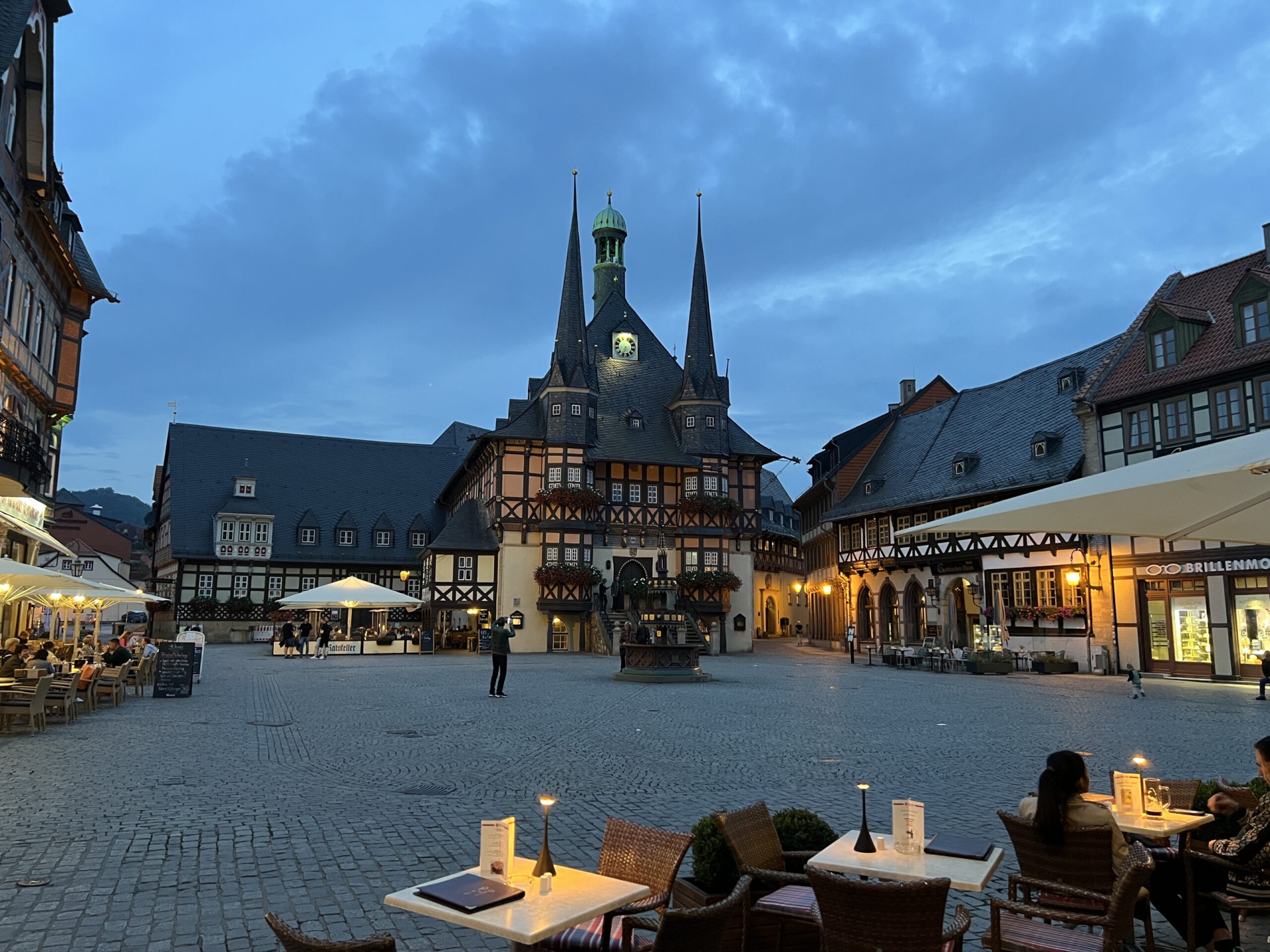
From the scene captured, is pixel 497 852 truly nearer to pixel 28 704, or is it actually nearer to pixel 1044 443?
pixel 28 704

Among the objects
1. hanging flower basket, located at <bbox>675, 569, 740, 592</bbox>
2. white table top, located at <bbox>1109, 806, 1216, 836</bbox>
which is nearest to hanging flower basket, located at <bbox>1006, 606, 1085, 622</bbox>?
hanging flower basket, located at <bbox>675, 569, 740, 592</bbox>

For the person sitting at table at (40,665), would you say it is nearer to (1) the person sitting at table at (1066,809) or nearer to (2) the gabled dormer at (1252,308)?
(1) the person sitting at table at (1066,809)

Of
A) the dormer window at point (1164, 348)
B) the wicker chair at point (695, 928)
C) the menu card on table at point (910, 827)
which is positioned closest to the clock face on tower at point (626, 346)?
the dormer window at point (1164, 348)

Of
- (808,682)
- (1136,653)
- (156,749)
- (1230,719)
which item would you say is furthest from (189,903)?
(1136,653)

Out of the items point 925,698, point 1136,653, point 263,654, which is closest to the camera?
point 925,698

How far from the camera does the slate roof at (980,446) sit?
3319 centimetres

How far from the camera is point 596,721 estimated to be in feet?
53.2

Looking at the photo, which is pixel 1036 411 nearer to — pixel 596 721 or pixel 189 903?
pixel 596 721

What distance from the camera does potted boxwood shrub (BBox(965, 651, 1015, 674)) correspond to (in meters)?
30.4

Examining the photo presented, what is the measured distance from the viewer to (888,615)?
39875 millimetres

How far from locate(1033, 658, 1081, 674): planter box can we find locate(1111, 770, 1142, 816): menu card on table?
26387 millimetres

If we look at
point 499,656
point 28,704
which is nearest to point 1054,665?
point 499,656

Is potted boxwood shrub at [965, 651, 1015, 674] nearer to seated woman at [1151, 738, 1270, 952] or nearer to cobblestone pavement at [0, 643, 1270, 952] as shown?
cobblestone pavement at [0, 643, 1270, 952]

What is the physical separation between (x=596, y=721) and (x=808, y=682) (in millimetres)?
10502
